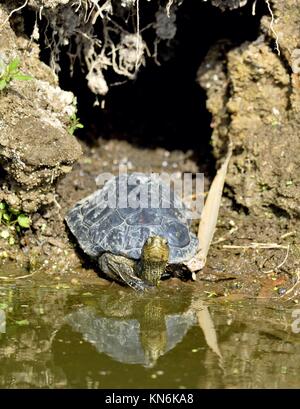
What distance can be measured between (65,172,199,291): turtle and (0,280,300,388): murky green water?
8.9 inches

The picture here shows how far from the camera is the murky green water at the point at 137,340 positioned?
3961mm

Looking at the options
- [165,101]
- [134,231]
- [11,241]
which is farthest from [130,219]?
[165,101]

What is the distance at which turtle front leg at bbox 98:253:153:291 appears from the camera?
5.48 meters

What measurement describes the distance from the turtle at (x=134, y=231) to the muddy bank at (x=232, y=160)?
287 millimetres

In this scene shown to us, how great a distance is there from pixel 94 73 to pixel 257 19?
68.3 inches

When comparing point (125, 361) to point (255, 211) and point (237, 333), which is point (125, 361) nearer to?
point (237, 333)

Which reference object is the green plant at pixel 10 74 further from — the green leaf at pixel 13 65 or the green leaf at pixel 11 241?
the green leaf at pixel 11 241

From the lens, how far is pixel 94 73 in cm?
646

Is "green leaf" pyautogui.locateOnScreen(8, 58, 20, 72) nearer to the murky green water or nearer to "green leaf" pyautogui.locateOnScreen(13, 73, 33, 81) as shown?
"green leaf" pyautogui.locateOnScreen(13, 73, 33, 81)

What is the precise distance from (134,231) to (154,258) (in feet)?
1.35

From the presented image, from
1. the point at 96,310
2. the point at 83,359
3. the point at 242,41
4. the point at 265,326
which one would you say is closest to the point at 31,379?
the point at 83,359

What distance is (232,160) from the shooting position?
6.48 m

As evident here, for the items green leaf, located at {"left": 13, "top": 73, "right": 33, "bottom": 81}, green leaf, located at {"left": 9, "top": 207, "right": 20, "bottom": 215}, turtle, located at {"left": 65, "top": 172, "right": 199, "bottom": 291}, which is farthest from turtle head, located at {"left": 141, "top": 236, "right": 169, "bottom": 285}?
green leaf, located at {"left": 13, "top": 73, "right": 33, "bottom": 81}

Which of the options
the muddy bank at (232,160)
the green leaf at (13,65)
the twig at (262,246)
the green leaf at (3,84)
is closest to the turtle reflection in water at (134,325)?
the muddy bank at (232,160)
